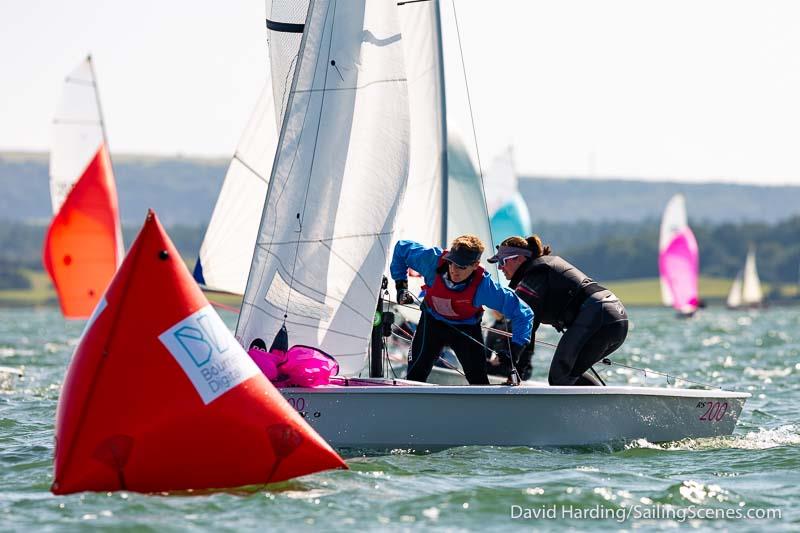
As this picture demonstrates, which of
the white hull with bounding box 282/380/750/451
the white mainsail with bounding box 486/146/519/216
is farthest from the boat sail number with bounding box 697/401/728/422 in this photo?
the white mainsail with bounding box 486/146/519/216

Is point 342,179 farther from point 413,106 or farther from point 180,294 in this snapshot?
point 413,106

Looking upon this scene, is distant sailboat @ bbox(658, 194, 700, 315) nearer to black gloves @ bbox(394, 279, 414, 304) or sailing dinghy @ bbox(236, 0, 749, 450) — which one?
sailing dinghy @ bbox(236, 0, 749, 450)

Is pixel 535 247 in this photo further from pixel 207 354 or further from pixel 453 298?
pixel 207 354

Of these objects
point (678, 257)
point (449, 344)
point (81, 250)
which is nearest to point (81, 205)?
point (81, 250)

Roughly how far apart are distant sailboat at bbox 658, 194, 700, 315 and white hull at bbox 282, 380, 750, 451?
121 feet

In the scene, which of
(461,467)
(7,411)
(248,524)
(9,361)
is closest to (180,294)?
(248,524)

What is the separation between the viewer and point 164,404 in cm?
704

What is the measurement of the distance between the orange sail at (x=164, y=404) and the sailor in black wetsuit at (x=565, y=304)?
2.32 m

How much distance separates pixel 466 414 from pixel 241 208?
516cm

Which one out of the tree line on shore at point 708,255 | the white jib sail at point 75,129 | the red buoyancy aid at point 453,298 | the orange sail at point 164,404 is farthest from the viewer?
A: the tree line on shore at point 708,255

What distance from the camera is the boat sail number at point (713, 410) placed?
9.45 metres

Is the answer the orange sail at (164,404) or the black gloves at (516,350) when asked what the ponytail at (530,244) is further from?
the orange sail at (164,404)

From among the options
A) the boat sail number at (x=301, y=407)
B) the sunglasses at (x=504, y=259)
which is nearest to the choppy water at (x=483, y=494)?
the boat sail number at (x=301, y=407)

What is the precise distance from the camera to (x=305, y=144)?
30.8ft
